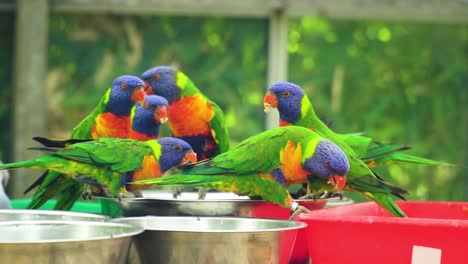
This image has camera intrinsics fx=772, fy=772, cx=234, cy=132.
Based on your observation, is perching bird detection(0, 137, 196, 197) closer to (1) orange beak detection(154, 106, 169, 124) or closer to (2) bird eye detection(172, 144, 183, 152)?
(2) bird eye detection(172, 144, 183, 152)

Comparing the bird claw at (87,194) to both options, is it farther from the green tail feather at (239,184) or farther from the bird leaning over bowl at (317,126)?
the bird leaning over bowl at (317,126)

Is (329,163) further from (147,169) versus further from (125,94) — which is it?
(125,94)

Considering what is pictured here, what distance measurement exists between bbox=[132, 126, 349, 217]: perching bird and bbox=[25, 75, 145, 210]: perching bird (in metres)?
0.35

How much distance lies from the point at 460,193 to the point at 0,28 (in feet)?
8.67

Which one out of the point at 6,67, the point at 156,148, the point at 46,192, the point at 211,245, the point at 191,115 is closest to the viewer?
the point at 211,245

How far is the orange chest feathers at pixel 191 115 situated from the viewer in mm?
2348

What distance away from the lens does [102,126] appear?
2.17 m

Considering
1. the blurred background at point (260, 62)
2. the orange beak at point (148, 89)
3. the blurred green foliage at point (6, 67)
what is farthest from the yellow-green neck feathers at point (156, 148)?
the blurred green foliage at point (6, 67)

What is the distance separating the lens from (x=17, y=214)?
1.58 m

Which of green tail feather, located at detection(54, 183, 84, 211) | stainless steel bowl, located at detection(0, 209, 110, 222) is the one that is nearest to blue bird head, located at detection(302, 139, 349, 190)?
stainless steel bowl, located at detection(0, 209, 110, 222)

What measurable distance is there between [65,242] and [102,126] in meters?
1.03

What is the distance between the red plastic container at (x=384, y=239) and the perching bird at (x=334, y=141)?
0.28 m

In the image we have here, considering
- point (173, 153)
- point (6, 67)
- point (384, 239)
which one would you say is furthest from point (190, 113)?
point (6, 67)

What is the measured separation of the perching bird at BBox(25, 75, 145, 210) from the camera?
2008mm
